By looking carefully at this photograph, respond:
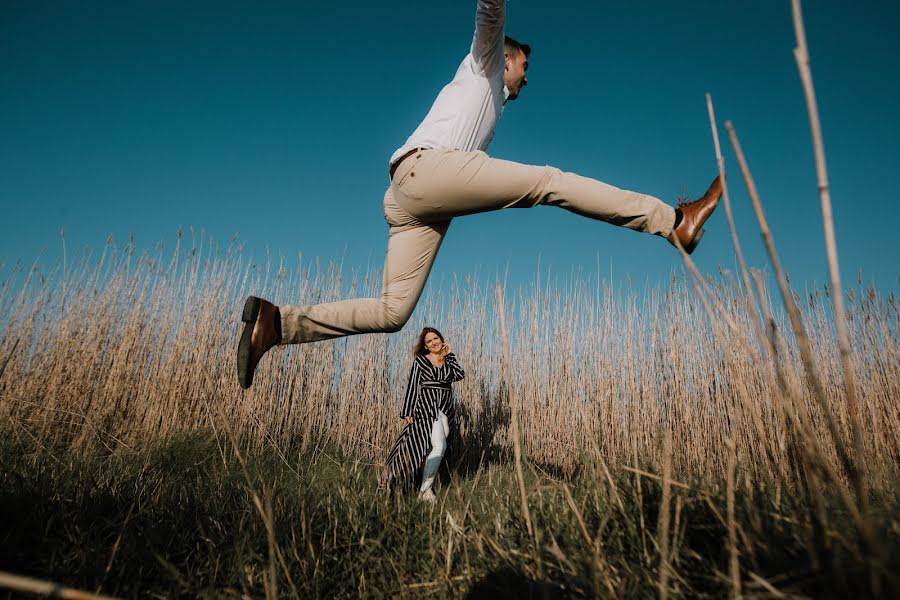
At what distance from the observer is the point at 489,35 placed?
162 cm

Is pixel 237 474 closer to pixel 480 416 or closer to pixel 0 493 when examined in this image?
pixel 0 493

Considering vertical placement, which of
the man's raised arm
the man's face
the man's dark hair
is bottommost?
the man's raised arm

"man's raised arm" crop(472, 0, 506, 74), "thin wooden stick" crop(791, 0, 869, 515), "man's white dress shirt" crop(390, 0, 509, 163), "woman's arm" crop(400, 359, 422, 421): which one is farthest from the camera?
"woman's arm" crop(400, 359, 422, 421)

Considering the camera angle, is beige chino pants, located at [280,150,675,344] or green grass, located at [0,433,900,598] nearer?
green grass, located at [0,433,900,598]

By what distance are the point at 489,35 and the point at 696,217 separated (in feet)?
3.02

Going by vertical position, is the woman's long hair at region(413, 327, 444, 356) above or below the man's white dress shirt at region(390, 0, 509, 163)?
below

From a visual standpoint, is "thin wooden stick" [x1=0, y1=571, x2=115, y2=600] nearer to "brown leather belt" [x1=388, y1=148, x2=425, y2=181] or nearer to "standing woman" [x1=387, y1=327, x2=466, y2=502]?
"brown leather belt" [x1=388, y1=148, x2=425, y2=181]

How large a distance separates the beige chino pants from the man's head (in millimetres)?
560

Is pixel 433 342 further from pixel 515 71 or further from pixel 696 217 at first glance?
pixel 696 217

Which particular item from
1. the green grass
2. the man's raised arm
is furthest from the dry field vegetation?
the man's raised arm

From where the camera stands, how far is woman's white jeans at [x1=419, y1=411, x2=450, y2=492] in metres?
2.93

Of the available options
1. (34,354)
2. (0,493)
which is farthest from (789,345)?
(34,354)

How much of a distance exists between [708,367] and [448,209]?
101 inches

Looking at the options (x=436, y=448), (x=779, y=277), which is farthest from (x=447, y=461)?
(x=779, y=277)
